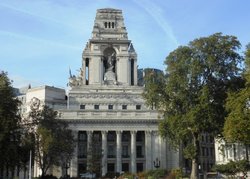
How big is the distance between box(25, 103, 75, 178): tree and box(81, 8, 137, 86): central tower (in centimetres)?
3983

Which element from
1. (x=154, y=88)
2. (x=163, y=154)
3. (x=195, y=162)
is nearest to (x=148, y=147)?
(x=163, y=154)

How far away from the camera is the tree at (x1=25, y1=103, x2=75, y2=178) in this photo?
83.9 metres

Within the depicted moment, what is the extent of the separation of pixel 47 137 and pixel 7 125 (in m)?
15.6

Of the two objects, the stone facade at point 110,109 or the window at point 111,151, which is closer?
the stone facade at point 110,109

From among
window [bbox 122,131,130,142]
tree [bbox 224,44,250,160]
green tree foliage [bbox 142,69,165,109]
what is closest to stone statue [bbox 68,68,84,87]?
window [bbox 122,131,130,142]

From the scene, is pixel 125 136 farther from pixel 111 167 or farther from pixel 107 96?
pixel 107 96

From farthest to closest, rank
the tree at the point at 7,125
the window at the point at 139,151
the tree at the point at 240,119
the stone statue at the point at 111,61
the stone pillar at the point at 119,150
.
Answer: the stone statue at the point at 111,61, the window at the point at 139,151, the stone pillar at the point at 119,150, the tree at the point at 7,125, the tree at the point at 240,119

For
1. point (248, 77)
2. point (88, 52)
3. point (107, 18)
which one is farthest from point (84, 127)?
point (248, 77)

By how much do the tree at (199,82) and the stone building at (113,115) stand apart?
35242 mm

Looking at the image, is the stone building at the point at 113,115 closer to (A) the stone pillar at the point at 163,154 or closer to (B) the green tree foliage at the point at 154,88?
(A) the stone pillar at the point at 163,154

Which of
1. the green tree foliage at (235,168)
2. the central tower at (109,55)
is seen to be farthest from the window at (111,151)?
the green tree foliage at (235,168)

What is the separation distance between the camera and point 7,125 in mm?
68625

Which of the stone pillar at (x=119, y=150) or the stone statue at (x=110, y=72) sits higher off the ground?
the stone statue at (x=110, y=72)

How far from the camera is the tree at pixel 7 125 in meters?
68.6
